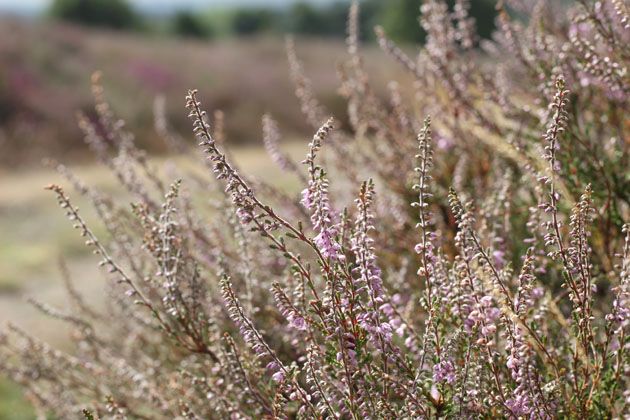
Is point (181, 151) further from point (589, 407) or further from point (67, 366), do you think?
point (589, 407)

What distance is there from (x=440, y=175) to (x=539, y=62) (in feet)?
2.61

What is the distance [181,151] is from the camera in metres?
2.96

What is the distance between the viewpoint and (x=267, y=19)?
40969 millimetres

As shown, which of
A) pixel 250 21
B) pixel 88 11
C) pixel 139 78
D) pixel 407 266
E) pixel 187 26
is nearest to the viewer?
pixel 407 266

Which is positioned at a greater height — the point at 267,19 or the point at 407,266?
the point at 267,19

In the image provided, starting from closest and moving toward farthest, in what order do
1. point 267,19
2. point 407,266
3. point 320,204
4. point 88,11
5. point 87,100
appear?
point 320,204 < point 407,266 < point 87,100 < point 88,11 < point 267,19

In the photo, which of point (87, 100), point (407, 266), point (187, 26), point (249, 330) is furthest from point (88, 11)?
point (249, 330)

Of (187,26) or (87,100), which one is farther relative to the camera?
(187,26)

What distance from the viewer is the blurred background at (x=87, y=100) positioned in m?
7.05

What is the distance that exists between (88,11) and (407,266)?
28607 mm

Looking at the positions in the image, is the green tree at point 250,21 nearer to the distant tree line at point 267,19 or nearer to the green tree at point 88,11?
the distant tree line at point 267,19

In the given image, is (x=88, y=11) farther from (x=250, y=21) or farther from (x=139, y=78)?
(x=250, y=21)

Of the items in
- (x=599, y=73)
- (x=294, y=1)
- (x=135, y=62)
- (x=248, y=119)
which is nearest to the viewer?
(x=599, y=73)

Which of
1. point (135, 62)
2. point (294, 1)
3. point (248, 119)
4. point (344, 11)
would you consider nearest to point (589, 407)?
point (248, 119)
